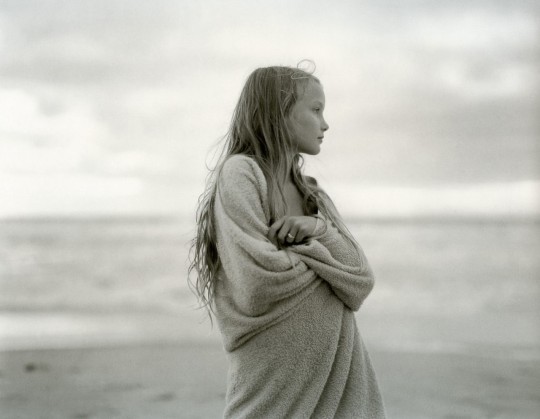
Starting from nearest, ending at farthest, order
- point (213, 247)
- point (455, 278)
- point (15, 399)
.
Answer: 1. point (213, 247)
2. point (15, 399)
3. point (455, 278)

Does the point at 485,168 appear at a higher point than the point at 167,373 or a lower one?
higher

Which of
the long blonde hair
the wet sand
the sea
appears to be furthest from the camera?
the sea

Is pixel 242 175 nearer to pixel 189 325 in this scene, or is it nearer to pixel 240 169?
pixel 240 169

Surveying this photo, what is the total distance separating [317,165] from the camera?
3.25 metres

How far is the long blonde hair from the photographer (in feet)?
4.92

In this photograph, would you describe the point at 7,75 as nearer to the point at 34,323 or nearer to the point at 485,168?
the point at 34,323

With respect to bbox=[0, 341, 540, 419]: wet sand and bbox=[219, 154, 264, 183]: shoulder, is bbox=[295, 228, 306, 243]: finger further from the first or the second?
bbox=[0, 341, 540, 419]: wet sand

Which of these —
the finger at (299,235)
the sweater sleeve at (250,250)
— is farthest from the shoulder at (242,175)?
the finger at (299,235)

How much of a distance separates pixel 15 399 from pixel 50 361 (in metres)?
0.22

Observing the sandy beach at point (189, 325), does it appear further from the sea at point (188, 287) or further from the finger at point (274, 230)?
the finger at point (274, 230)

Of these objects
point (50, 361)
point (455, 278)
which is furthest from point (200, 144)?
point (455, 278)

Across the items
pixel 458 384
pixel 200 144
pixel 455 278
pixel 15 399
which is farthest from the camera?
pixel 455 278

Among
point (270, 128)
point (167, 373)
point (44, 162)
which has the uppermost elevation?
point (270, 128)

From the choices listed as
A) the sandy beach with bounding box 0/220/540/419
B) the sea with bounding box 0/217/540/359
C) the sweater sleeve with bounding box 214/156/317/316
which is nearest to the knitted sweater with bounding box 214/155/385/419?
the sweater sleeve with bounding box 214/156/317/316
